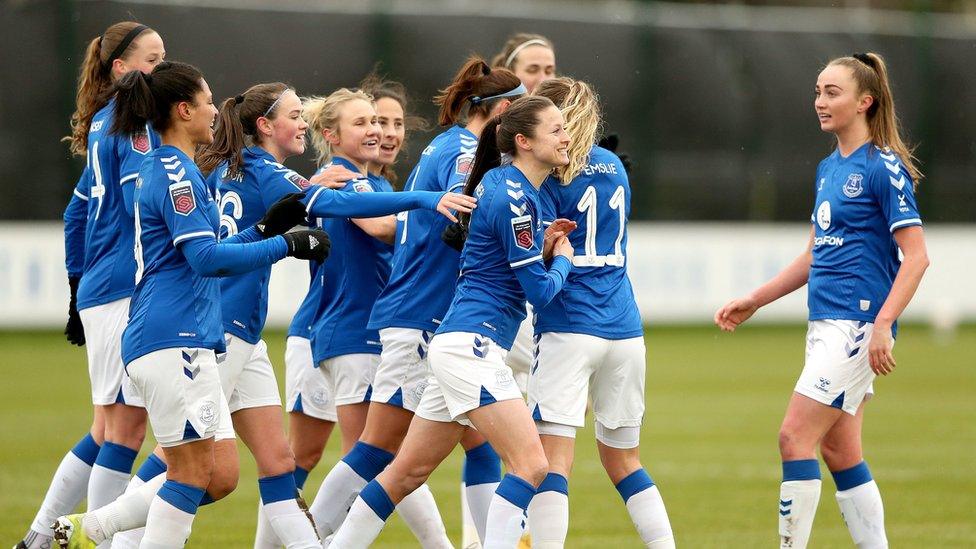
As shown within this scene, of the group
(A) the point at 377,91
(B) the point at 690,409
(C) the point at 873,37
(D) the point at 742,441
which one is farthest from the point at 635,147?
(A) the point at 377,91

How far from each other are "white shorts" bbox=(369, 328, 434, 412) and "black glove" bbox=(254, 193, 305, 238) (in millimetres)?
868

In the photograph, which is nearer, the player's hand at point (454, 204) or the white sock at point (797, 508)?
the player's hand at point (454, 204)

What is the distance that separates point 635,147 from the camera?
2164 centimetres

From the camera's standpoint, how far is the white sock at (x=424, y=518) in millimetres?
6500

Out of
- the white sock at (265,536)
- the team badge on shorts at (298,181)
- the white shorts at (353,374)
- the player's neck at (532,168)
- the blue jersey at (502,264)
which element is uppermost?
the player's neck at (532,168)

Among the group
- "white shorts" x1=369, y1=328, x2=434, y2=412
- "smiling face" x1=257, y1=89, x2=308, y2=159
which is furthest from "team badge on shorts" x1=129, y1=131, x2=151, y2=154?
"white shorts" x1=369, y1=328, x2=434, y2=412

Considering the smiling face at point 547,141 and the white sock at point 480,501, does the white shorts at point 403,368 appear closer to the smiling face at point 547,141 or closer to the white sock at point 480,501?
the white sock at point 480,501

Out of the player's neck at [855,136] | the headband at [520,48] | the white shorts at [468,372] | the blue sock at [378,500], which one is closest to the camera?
the white shorts at [468,372]

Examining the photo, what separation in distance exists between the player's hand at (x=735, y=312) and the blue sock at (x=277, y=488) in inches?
91.0

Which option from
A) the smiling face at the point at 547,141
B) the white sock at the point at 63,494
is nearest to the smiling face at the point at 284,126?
the smiling face at the point at 547,141

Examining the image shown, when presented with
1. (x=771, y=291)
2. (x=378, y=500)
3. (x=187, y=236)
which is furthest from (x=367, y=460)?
(x=771, y=291)

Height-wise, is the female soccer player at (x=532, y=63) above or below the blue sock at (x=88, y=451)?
above

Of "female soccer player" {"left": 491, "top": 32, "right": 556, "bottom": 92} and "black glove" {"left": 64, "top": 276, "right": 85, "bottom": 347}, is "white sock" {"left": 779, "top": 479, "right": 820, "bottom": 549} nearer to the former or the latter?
"female soccer player" {"left": 491, "top": 32, "right": 556, "bottom": 92}

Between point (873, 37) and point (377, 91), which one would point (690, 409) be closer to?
point (377, 91)
